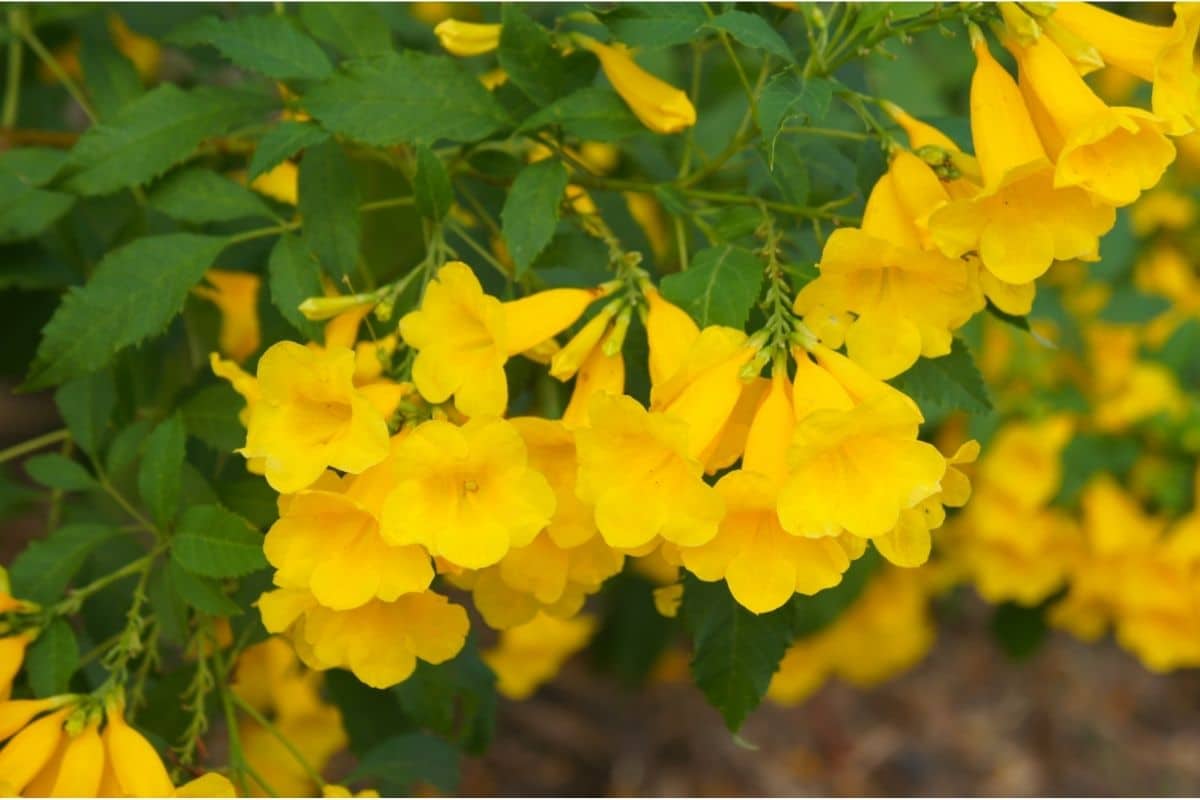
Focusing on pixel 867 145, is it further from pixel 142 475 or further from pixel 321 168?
pixel 142 475

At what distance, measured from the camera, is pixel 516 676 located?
3324mm

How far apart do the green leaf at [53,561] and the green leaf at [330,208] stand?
20.9 inches

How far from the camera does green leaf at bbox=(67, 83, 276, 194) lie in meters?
1.78

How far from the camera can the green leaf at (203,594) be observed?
1611 mm

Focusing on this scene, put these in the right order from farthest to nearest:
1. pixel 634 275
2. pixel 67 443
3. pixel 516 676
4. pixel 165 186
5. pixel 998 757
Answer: pixel 998 757 < pixel 516 676 < pixel 67 443 < pixel 165 186 < pixel 634 275

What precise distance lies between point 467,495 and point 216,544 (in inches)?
16.1

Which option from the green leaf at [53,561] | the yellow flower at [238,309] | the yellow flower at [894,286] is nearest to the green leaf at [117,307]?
the green leaf at [53,561]

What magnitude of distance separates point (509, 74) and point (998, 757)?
3440 millimetres

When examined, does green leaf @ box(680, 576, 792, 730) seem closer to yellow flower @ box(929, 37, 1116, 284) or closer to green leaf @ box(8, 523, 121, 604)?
yellow flower @ box(929, 37, 1116, 284)

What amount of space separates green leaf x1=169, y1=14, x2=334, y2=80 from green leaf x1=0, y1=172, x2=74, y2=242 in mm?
371

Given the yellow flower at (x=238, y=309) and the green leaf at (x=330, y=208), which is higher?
the green leaf at (x=330, y=208)

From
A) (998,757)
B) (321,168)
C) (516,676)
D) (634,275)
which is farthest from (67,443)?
(998,757)

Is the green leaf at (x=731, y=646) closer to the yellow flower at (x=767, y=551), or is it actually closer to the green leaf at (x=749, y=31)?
the yellow flower at (x=767, y=551)

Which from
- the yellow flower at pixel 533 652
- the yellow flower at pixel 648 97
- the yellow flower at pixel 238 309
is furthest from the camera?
the yellow flower at pixel 533 652
